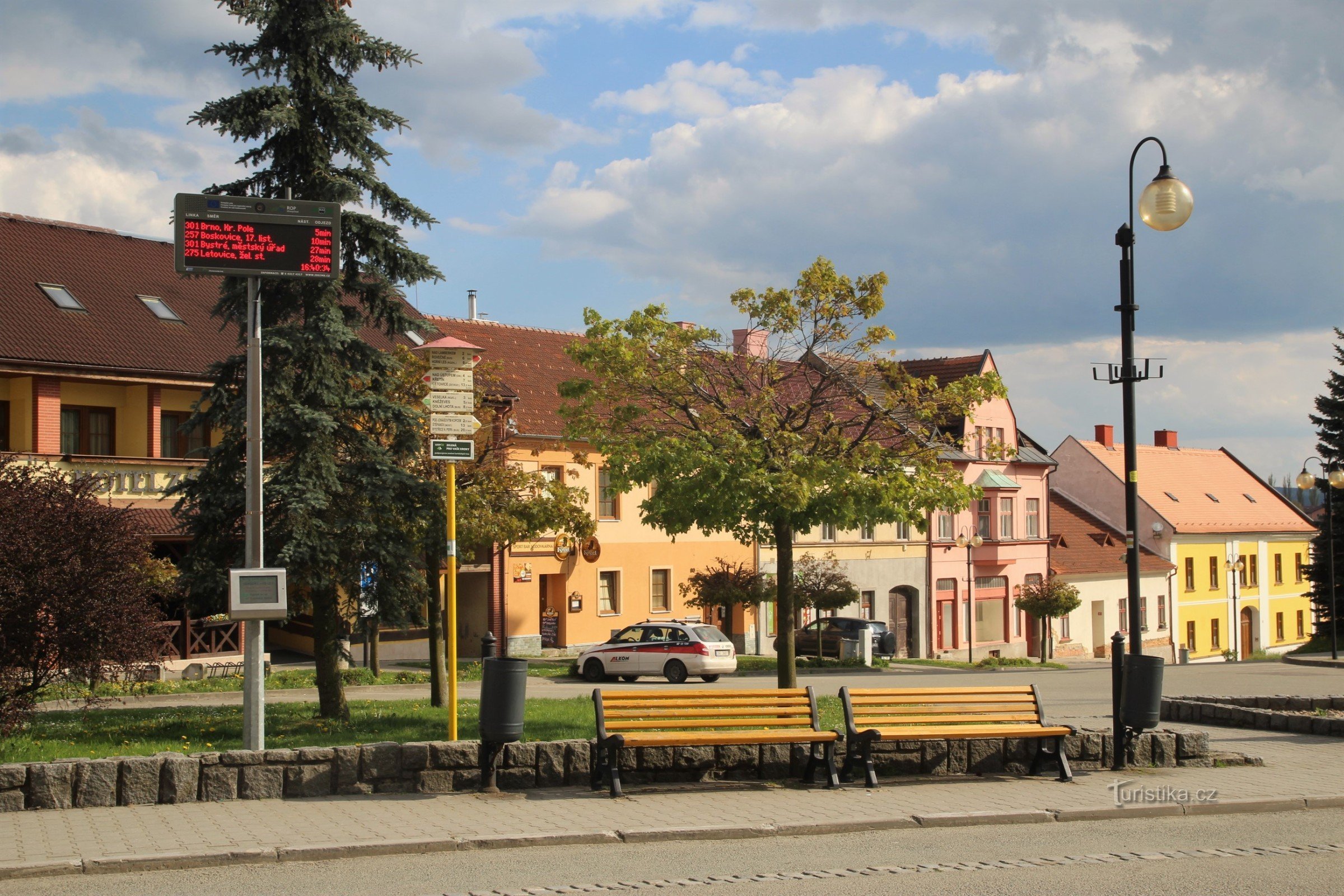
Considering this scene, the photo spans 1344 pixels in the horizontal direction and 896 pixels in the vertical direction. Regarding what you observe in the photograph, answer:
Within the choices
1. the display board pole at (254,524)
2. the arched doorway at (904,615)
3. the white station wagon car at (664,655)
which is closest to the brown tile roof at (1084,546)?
the arched doorway at (904,615)

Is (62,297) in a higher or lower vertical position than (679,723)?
higher

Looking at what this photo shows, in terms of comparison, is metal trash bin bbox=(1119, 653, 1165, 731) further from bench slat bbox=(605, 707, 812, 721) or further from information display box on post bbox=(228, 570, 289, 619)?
information display box on post bbox=(228, 570, 289, 619)

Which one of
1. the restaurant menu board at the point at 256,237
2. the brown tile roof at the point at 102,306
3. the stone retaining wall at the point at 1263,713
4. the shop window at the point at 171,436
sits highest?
the brown tile roof at the point at 102,306

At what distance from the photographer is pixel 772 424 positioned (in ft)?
54.3

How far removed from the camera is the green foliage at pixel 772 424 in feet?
51.5

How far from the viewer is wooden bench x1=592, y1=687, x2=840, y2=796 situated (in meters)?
11.6

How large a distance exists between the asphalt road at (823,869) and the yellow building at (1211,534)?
53.4m

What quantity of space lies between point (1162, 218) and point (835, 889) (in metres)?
8.68

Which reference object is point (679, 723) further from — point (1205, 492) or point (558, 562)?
point (1205, 492)

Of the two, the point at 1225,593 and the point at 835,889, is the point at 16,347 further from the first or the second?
the point at 1225,593

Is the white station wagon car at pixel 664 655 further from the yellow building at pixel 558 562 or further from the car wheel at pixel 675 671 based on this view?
the yellow building at pixel 558 562

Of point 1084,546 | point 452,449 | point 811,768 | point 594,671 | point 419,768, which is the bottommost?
point 594,671

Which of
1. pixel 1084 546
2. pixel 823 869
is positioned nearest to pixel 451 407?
pixel 823 869
